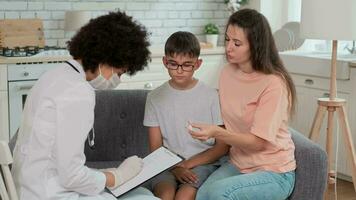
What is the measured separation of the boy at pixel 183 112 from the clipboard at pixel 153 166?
13 centimetres

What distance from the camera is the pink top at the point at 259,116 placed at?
2.15m

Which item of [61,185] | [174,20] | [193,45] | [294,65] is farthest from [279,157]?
[174,20]

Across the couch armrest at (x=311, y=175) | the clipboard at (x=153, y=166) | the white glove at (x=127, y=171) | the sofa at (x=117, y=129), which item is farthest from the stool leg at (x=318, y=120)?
the white glove at (x=127, y=171)

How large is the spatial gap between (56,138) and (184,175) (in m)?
0.75

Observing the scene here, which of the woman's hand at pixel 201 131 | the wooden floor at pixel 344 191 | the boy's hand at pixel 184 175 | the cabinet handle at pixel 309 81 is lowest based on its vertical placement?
the wooden floor at pixel 344 191

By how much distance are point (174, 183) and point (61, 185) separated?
65cm

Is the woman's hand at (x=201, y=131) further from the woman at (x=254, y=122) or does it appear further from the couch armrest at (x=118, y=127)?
the couch armrest at (x=118, y=127)

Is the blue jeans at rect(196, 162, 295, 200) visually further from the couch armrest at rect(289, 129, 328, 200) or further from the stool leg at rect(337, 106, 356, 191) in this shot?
the stool leg at rect(337, 106, 356, 191)

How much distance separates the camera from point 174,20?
16.6 feet

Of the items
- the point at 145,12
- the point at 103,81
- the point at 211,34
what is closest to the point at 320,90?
the point at 211,34

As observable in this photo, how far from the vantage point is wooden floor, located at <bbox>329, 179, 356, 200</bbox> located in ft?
12.0

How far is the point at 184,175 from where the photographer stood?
7.59 ft

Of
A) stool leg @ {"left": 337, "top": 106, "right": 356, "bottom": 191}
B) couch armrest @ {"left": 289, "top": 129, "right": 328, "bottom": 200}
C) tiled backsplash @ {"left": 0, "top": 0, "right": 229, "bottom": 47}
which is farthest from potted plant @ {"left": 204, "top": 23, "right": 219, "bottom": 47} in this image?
couch armrest @ {"left": 289, "top": 129, "right": 328, "bottom": 200}

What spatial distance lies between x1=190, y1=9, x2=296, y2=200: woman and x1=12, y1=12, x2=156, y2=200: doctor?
1.34ft
